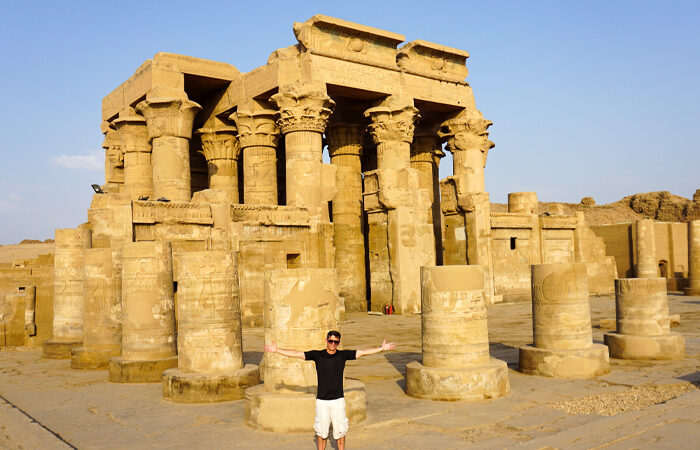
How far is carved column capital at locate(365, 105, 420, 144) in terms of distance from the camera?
2056 centimetres

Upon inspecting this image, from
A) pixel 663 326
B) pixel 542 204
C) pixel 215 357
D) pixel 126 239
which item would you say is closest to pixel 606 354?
pixel 663 326

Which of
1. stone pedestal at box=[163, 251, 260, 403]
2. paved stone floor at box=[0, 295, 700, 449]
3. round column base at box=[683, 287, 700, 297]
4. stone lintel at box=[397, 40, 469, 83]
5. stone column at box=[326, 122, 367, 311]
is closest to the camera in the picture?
paved stone floor at box=[0, 295, 700, 449]


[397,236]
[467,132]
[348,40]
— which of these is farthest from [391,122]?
[397,236]

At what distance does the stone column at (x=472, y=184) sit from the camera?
71.5 ft

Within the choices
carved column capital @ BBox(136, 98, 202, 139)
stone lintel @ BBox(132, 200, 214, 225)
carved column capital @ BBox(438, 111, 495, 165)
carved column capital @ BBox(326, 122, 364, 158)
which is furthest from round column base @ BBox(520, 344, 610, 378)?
carved column capital @ BBox(326, 122, 364, 158)

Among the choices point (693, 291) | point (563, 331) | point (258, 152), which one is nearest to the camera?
point (563, 331)

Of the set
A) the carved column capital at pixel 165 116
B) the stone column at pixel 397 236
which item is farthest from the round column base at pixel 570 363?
the carved column capital at pixel 165 116

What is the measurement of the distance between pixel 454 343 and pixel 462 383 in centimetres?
49

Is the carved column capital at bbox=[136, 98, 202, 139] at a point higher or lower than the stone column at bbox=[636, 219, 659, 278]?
higher

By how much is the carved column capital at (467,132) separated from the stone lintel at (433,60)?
1.51 meters

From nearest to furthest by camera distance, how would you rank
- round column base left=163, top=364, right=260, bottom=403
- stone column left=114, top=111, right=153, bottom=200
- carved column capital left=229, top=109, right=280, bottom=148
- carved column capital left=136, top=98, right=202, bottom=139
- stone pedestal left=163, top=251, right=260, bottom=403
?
round column base left=163, top=364, right=260, bottom=403 < stone pedestal left=163, top=251, right=260, bottom=403 < carved column capital left=136, top=98, right=202, bottom=139 < carved column capital left=229, top=109, right=280, bottom=148 < stone column left=114, top=111, right=153, bottom=200

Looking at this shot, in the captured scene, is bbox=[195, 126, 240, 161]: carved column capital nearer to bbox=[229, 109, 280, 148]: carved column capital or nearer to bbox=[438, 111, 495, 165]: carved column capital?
bbox=[229, 109, 280, 148]: carved column capital

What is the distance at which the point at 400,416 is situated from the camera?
6582 millimetres

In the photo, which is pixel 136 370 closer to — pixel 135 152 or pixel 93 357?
pixel 93 357
